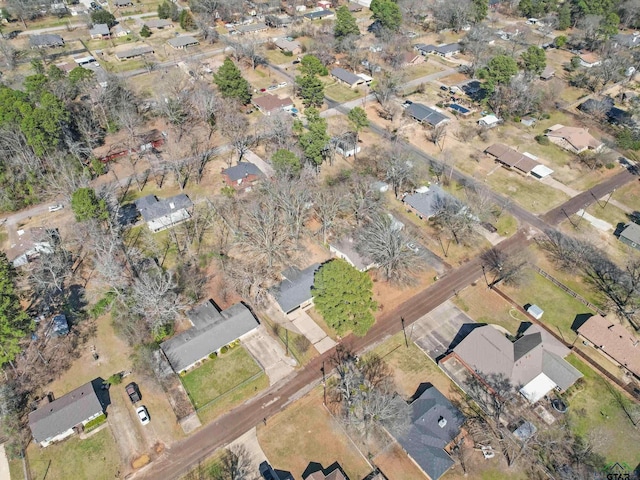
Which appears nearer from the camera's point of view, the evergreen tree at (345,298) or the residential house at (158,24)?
the evergreen tree at (345,298)

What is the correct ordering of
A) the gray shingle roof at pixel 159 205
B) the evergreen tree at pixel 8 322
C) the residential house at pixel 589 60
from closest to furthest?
the evergreen tree at pixel 8 322
the gray shingle roof at pixel 159 205
the residential house at pixel 589 60

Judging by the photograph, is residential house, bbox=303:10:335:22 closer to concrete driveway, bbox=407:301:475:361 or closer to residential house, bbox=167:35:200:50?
residential house, bbox=167:35:200:50

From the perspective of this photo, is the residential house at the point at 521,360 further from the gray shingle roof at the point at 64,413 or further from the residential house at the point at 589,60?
the residential house at the point at 589,60

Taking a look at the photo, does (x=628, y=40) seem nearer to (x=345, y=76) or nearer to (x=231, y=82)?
(x=345, y=76)

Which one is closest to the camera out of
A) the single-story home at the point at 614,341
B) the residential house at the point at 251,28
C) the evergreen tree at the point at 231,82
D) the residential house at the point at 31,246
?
the single-story home at the point at 614,341

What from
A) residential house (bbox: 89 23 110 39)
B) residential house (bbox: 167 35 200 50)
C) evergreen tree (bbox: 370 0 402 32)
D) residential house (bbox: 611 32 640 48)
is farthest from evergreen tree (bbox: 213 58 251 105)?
residential house (bbox: 611 32 640 48)

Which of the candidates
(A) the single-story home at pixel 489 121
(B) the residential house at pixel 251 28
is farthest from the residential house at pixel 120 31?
(A) the single-story home at pixel 489 121

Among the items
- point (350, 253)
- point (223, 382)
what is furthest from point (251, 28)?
point (223, 382)
